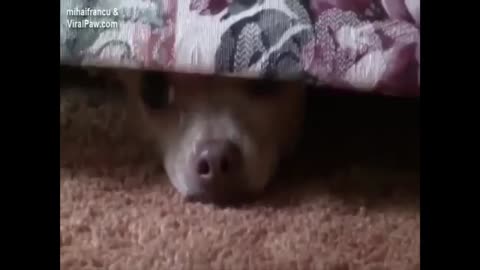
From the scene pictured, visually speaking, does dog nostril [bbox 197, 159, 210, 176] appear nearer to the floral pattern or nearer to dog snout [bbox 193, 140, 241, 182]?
dog snout [bbox 193, 140, 241, 182]

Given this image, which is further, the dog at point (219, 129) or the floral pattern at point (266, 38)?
the dog at point (219, 129)

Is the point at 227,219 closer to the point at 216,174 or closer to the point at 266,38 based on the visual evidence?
the point at 216,174

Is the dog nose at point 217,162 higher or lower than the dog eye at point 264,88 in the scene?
lower

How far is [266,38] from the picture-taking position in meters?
1.01

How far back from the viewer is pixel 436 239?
36.6 inches

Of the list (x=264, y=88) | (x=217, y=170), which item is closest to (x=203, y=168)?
(x=217, y=170)

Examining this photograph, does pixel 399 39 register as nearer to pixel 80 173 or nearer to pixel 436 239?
pixel 436 239

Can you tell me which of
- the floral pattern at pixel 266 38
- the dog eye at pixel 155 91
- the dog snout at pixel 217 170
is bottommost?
the dog snout at pixel 217 170

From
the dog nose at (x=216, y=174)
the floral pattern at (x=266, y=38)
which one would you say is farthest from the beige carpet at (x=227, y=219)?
the floral pattern at (x=266, y=38)

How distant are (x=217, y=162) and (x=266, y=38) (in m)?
0.20

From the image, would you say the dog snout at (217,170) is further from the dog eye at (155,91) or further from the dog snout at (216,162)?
the dog eye at (155,91)

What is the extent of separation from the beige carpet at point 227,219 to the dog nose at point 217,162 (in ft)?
0.13

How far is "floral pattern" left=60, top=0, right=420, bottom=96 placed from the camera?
99 cm

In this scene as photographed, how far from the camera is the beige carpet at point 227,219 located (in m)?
1.00
